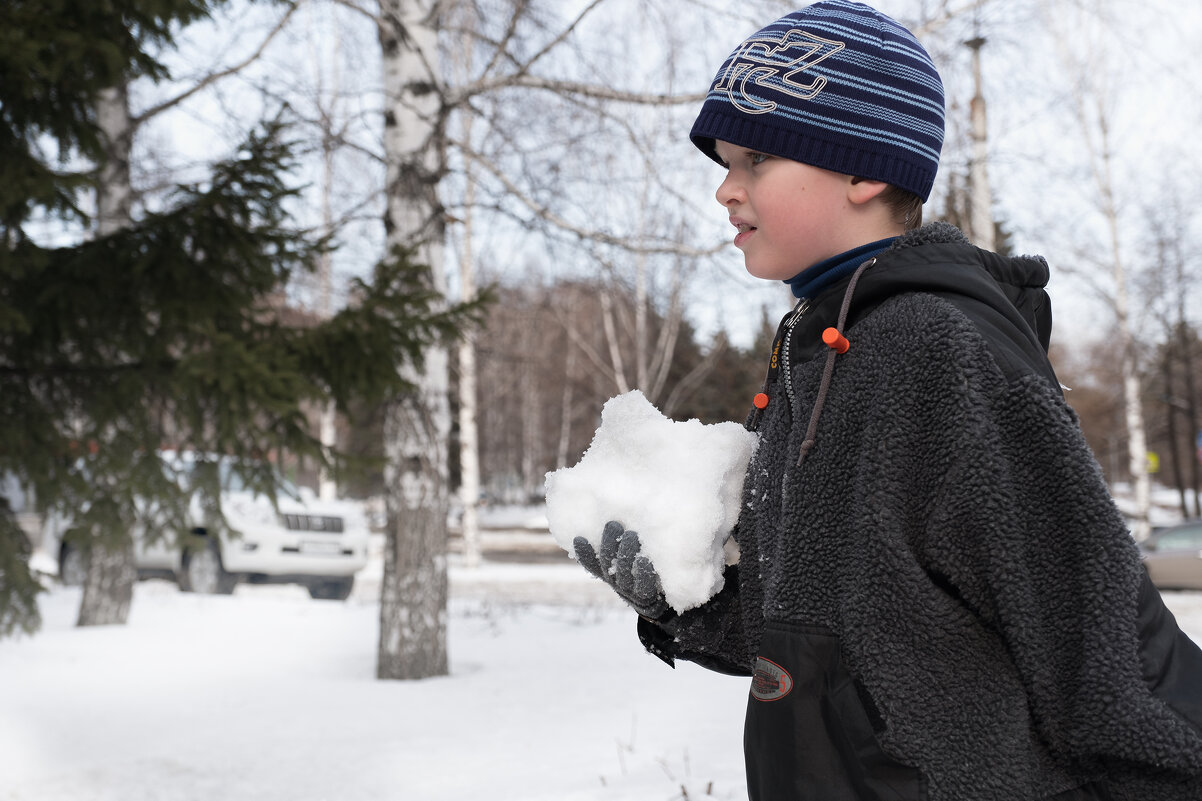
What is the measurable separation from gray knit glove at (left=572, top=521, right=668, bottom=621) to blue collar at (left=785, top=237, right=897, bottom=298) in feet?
1.42

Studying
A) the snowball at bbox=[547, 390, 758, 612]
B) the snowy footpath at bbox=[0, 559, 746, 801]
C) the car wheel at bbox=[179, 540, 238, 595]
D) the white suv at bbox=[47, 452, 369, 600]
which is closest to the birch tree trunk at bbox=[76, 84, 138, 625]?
the snowy footpath at bbox=[0, 559, 746, 801]

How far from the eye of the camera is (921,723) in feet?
3.18

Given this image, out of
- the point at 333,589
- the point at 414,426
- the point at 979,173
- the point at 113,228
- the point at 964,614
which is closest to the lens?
the point at 964,614

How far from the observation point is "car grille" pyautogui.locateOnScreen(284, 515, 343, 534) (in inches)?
425

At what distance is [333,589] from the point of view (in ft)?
38.5

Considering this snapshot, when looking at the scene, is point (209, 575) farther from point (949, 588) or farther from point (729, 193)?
point (949, 588)

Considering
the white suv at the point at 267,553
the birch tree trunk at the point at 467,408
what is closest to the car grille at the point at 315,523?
the white suv at the point at 267,553

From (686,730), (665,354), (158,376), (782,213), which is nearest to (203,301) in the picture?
(158,376)

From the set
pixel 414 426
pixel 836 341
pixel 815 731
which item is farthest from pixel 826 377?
pixel 414 426

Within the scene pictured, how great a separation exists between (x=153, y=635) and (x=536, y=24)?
545 centimetres

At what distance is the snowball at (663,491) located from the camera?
119cm

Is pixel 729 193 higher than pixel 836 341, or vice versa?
pixel 729 193

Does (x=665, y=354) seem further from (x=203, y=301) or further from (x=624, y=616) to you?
(x=203, y=301)

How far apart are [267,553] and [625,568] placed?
10.3 metres
